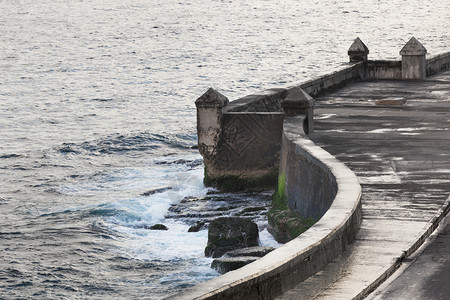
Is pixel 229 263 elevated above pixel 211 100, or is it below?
below

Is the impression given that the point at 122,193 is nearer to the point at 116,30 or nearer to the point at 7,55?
the point at 7,55

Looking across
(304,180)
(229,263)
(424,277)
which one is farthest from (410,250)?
(229,263)

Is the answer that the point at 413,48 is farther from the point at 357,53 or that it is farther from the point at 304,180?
the point at 304,180

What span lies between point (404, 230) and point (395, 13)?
14655 cm

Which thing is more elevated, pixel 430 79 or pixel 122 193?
pixel 430 79

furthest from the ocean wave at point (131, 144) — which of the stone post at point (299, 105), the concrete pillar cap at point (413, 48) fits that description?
the stone post at point (299, 105)

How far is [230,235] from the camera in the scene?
60.6ft

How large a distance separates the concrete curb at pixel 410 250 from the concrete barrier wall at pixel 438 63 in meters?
20.7

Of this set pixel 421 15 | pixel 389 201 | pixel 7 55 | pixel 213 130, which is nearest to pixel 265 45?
pixel 7 55

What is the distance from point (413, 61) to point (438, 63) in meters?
3.60

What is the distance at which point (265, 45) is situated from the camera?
9469 cm

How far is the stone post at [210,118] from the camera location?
21.9m

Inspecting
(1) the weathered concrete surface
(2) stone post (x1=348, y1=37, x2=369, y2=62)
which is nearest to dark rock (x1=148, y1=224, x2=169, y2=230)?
(1) the weathered concrete surface

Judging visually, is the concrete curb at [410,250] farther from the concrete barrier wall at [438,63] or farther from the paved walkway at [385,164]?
the concrete barrier wall at [438,63]
